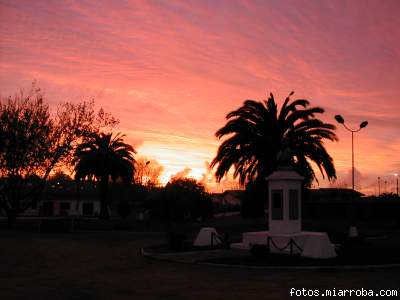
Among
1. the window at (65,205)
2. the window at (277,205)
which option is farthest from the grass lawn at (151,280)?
the window at (65,205)

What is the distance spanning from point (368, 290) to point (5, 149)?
121 ft

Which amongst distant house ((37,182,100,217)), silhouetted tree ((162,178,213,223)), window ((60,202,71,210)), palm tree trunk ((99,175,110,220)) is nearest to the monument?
silhouetted tree ((162,178,213,223))

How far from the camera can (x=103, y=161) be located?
2020 inches

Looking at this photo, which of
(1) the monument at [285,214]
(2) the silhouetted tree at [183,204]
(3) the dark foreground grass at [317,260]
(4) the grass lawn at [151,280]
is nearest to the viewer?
(4) the grass lawn at [151,280]

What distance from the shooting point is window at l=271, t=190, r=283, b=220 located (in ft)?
74.2

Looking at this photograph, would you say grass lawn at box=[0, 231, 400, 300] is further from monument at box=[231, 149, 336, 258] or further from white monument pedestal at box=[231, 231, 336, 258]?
monument at box=[231, 149, 336, 258]

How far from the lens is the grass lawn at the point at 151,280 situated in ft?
40.5

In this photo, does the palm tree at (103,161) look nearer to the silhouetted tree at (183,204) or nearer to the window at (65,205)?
the silhouetted tree at (183,204)

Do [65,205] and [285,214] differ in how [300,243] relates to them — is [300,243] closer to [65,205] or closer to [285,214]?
[285,214]

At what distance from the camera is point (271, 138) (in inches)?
1375

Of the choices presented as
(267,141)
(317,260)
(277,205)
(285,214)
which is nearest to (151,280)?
(317,260)

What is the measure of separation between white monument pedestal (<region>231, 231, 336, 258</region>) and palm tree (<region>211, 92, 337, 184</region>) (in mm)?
11072

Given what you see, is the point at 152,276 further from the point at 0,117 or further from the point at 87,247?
the point at 0,117

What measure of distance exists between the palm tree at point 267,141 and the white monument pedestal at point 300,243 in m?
11.1
